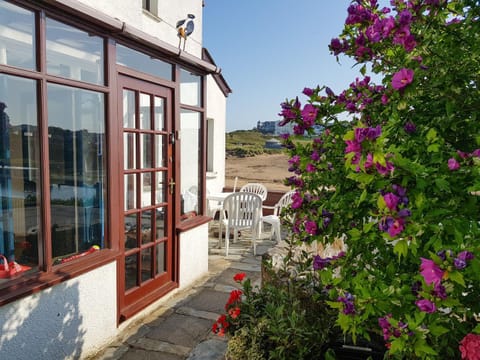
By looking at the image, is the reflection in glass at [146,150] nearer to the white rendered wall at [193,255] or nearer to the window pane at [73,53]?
the window pane at [73,53]

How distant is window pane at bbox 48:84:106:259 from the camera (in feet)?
8.83

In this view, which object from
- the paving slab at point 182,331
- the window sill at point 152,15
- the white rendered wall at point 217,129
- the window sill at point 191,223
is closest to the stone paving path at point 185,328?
the paving slab at point 182,331

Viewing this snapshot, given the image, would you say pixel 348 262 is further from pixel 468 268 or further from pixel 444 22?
pixel 444 22

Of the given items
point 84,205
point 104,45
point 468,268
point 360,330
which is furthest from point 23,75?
point 468,268

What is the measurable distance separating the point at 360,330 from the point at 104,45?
9.09 feet

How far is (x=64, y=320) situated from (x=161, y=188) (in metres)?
1.61

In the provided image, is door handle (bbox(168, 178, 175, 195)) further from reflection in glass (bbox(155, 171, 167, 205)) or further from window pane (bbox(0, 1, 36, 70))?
window pane (bbox(0, 1, 36, 70))

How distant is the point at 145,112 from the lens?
365 centimetres

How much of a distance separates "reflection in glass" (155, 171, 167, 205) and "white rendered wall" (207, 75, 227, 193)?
400cm

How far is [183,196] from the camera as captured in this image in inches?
178

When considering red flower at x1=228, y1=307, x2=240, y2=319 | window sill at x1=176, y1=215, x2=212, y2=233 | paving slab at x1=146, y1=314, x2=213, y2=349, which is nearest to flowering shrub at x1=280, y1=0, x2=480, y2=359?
red flower at x1=228, y1=307, x2=240, y2=319

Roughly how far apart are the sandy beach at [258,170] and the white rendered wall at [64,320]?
14227mm

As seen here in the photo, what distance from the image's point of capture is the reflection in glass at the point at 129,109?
3363mm

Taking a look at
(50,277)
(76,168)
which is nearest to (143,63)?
(76,168)
